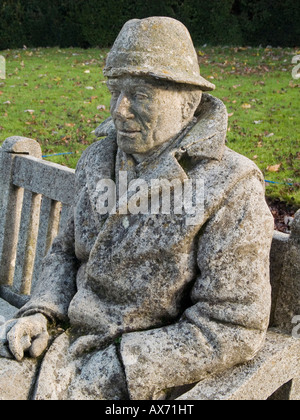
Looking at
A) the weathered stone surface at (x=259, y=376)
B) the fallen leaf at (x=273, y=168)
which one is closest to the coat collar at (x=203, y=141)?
the weathered stone surface at (x=259, y=376)

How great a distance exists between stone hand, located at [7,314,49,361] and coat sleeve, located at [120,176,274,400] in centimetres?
37

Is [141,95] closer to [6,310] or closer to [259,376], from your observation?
[259,376]

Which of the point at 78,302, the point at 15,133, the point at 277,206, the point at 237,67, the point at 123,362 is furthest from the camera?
the point at 237,67

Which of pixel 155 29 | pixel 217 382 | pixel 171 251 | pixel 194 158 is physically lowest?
pixel 217 382

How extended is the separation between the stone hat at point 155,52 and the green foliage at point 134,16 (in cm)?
1380

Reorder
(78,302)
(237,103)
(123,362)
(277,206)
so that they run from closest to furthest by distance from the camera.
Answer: (123,362) → (78,302) → (277,206) → (237,103)

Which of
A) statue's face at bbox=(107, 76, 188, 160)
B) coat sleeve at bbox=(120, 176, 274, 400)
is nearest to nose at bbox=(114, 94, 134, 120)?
statue's face at bbox=(107, 76, 188, 160)

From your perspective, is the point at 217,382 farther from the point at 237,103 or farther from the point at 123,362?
the point at 237,103

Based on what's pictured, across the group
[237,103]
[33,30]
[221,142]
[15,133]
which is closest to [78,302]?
[221,142]

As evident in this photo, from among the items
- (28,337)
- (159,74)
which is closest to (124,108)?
(159,74)

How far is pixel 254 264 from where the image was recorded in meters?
2.69

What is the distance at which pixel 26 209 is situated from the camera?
5250 millimetres

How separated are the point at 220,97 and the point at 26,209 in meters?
5.93

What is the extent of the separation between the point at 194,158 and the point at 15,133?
22.1ft
